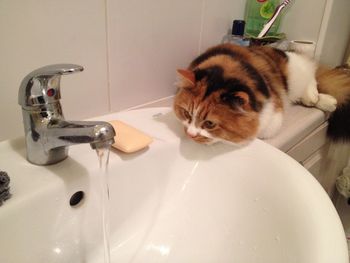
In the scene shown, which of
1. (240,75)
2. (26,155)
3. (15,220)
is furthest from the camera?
(240,75)

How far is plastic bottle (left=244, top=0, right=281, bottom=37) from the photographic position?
3.52 feet

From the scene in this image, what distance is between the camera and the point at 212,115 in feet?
2.22

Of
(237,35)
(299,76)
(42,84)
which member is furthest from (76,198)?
(299,76)

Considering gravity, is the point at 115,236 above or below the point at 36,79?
below

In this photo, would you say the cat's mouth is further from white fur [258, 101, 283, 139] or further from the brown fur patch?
white fur [258, 101, 283, 139]

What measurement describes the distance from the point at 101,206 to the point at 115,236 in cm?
8

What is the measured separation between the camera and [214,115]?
67 centimetres

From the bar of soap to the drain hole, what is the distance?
117 millimetres

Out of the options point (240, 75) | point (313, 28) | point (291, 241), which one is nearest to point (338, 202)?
point (313, 28)

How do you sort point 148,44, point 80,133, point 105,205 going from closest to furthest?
point 80,133, point 105,205, point 148,44

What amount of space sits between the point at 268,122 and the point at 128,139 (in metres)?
0.38

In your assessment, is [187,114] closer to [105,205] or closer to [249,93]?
[249,93]

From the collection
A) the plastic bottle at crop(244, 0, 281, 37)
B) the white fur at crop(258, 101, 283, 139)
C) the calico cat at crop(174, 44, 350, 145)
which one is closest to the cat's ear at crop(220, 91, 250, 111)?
the calico cat at crop(174, 44, 350, 145)

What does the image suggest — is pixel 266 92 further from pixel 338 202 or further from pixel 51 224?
pixel 338 202
